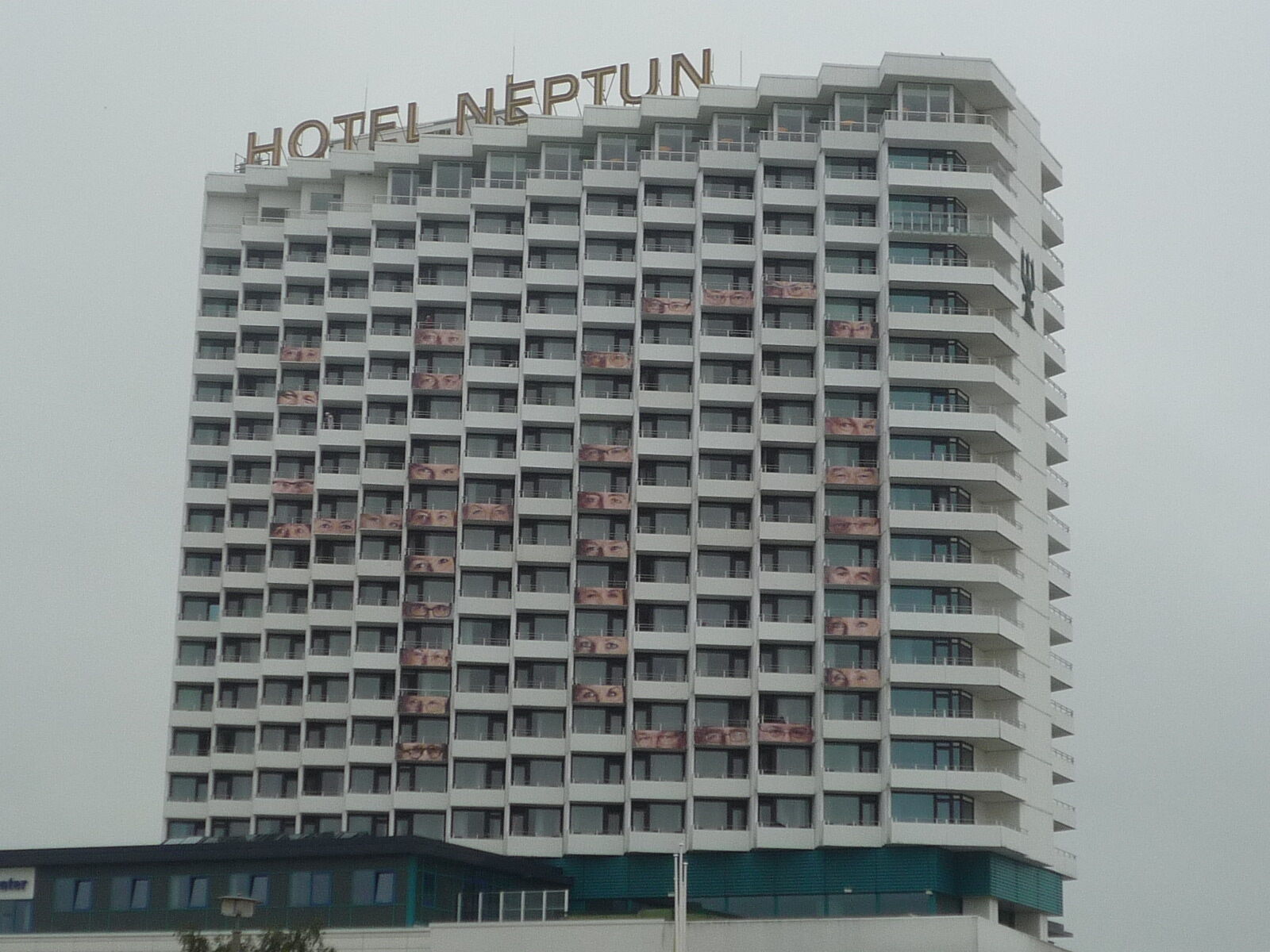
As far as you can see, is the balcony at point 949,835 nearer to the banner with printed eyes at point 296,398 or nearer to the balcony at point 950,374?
the balcony at point 950,374

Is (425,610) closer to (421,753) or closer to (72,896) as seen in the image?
(421,753)

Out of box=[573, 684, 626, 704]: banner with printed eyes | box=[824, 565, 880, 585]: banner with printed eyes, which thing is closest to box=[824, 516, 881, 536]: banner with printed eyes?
box=[824, 565, 880, 585]: banner with printed eyes

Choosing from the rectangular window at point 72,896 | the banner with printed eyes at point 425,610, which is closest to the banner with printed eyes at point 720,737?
the banner with printed eyes at point 425,610

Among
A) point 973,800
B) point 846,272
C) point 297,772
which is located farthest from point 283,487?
point 973,800

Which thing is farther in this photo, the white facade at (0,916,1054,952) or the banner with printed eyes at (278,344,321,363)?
the banner with printed eyes at (278,344,321,363)

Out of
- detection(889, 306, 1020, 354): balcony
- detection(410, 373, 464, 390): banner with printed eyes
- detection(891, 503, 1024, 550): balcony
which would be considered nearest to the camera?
detection(891, 503, 1024, 550): balcony

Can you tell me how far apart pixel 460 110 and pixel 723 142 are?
78.1 ft

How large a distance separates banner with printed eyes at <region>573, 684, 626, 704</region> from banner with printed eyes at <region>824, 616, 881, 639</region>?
15.7 meters

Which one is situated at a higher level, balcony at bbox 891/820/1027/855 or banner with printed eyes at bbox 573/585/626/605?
banner with printed eyes at bbox 573/585/626/605

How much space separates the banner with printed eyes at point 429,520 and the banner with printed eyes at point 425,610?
5676 millimetres

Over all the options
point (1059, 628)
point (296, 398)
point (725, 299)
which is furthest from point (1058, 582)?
point (296, 398)

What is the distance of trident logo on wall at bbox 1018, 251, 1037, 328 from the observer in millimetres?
146125

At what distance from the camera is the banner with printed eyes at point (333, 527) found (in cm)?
15175

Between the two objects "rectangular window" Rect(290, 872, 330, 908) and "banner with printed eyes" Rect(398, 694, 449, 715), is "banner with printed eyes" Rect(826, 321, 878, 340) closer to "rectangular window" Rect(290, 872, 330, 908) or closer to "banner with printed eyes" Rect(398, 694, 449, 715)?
"banner with printed eyes" Rect(398, 694, 449, 715)
